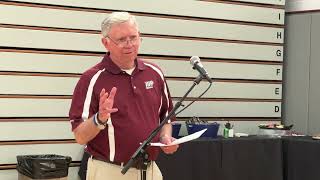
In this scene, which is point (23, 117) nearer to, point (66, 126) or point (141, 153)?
point (66, 126)

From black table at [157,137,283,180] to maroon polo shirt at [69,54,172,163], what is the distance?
204 cm

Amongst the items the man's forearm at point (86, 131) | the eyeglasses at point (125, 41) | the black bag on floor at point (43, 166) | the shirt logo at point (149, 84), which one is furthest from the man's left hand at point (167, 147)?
the black bag on floor at point (43, 166)

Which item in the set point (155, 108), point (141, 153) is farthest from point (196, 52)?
point (141, 153)

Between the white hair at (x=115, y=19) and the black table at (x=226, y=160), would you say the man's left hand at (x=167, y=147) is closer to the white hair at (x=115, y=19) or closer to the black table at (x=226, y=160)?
the white hair at (x=115, y=19)

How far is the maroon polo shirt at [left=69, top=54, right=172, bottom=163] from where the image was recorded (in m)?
2.92

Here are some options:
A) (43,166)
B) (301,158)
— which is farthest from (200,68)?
(301,158)

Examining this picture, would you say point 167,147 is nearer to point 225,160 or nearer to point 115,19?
point 115,19

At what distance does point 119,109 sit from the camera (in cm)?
292

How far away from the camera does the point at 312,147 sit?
548cm

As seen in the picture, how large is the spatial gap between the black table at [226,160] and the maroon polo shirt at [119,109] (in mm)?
2039

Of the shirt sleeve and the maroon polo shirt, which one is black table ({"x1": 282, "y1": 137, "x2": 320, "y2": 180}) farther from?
the shirt sleeve

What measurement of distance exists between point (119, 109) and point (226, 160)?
2.74m

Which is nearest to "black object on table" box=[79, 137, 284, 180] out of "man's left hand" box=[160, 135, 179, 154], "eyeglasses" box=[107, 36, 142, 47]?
"man's left hand" box=[160, 135, 179, 154]

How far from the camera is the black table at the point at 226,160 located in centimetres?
510
